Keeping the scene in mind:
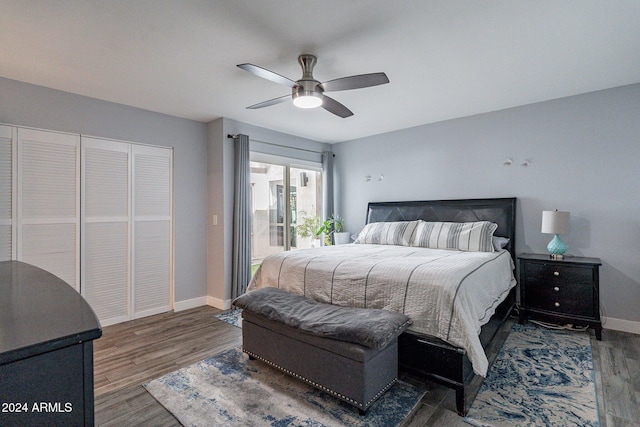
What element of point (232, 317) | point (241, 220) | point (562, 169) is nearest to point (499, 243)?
point (562, 169)

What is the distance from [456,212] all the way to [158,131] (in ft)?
13.6

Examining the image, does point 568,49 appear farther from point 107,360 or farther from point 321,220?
point 107,360

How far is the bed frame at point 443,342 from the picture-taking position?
2016mm

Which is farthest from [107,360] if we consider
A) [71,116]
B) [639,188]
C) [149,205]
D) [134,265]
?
[639,188]

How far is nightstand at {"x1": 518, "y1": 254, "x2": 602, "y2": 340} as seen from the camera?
311cm

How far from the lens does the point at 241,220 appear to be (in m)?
4.24

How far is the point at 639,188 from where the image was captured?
3.21m

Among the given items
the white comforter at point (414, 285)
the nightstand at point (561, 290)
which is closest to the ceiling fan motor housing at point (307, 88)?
the white comforter at point (414, 285)

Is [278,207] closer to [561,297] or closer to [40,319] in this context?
[561,297]

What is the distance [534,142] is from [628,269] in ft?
5.51

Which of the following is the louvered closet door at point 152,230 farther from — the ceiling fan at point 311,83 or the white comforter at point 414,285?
the ceiling fan at point 311,83

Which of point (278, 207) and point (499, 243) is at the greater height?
point (278, 207)

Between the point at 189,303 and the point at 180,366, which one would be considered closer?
the point at 180,366

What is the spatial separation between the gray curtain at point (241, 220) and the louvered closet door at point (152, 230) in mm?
852
